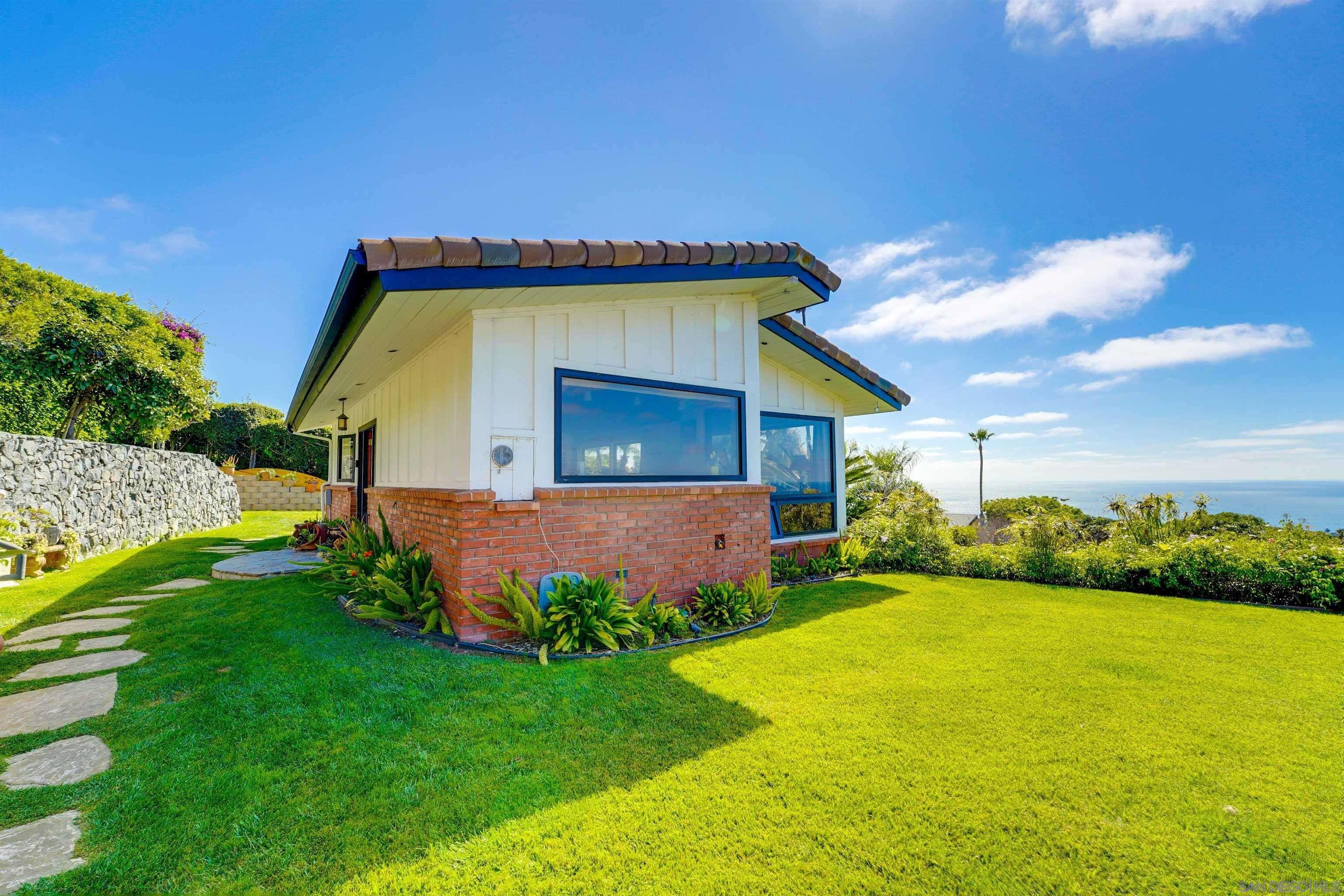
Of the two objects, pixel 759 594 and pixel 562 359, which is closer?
pixel 562 359

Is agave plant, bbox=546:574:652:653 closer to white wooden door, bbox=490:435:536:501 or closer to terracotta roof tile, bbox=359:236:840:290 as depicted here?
white wooden door, bbox=490:435:536:501

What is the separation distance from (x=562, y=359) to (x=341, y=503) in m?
9.45

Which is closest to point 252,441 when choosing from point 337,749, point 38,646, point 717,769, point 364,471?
point 364,471

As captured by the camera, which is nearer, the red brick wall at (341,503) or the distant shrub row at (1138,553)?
the distant shrub row at (1138,553)

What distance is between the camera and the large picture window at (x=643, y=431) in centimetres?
493

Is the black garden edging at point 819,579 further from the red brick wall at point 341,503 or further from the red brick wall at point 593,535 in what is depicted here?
the red brick wall at point 341,503

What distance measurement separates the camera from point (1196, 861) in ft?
6.35

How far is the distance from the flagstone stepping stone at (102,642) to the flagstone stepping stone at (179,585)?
2.19 meters

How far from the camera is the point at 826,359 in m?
7.95

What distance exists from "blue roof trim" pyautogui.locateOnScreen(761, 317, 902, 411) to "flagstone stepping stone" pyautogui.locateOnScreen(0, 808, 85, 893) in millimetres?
6682

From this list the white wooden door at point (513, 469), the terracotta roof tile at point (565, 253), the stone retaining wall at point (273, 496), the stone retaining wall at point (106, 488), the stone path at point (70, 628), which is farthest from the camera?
the stone retaining wall at point (273, 496)

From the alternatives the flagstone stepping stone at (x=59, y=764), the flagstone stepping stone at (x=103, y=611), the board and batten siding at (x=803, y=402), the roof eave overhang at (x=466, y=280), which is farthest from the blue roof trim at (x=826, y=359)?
the flagstone stepping stone at (x=103, y=611)

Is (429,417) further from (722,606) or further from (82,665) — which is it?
(722,606)

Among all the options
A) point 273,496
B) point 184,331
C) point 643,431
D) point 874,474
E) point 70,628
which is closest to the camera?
point 70,628
